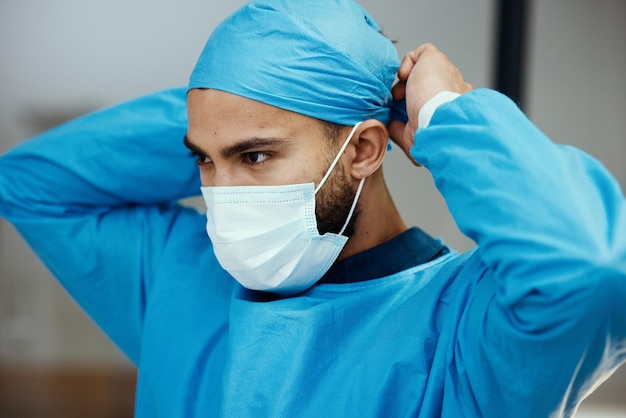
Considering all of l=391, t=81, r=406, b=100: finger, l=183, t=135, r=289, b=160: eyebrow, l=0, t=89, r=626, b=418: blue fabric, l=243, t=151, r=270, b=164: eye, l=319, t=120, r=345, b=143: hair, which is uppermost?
l=391, t=81, r=406, b=100: finger

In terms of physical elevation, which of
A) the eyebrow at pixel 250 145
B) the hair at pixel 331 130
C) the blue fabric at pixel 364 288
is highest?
the hair at pixel 331 130

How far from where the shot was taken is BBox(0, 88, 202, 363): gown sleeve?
1.75 meters

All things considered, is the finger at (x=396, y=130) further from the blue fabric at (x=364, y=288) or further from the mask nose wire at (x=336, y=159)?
the blue fabric at (x=364, y=288)

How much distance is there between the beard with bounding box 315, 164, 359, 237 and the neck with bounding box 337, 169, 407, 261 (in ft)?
0.12

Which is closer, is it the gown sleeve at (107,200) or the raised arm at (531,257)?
the raised arm at (531,257)

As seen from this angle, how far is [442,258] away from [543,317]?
0.48m

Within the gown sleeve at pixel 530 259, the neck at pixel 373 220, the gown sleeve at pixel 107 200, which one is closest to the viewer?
the gown sleeve at pixel 530 259

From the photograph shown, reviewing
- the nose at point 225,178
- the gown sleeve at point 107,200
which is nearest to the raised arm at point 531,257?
the nose at point 225,178

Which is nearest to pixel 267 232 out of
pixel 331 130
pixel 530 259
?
pixel 331 130

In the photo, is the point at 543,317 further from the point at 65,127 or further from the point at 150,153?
the point at 65,127

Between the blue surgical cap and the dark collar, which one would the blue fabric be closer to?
the dark collar

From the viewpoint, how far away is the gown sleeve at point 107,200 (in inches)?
68.7

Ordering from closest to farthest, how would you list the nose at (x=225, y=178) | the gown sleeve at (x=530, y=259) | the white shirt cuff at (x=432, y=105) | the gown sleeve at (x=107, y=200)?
the gown sleeve at (x=530, y=259)
the white shirt cuff at (x=432, y=105)
the nose at (x=225, y=178)
the gown sleeve at (x=107, y=200)

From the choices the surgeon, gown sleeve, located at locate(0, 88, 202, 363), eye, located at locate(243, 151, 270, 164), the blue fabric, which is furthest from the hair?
gown sleeve, located at locate(0, 88, 202, 363)
